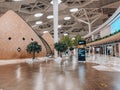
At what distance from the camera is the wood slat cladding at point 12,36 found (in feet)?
96.6

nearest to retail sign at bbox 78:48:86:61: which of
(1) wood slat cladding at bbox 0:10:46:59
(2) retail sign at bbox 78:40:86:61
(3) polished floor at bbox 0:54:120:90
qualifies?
(2) retail sign at bbox 78:40:86:61

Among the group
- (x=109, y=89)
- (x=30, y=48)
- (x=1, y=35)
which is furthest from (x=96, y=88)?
(x=1, y=35)

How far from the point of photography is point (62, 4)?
150 ft

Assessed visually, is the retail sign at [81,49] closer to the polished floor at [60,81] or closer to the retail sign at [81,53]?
the retail sign at [81,53]

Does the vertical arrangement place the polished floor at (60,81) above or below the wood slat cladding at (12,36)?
below

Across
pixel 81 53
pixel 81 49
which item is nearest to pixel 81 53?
pixel 81 53

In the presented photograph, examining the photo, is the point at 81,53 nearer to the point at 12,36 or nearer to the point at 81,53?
the point at 81,53

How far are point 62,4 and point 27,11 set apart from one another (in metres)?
8.10

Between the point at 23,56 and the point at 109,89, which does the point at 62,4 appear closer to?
the point at 23,56

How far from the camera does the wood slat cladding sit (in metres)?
29.4

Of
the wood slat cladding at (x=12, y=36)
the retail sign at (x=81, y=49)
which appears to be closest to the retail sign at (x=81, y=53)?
the retail sign at (x=81, y=49)

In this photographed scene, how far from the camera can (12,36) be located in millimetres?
30188

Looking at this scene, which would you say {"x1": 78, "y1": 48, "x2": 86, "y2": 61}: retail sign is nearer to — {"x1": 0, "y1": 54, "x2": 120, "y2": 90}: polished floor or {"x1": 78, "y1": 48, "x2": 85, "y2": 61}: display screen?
{"x1": 78, "y1": 48, "x2": 85, "y2": 61}: display screen

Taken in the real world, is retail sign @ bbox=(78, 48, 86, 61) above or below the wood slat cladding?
below
